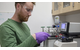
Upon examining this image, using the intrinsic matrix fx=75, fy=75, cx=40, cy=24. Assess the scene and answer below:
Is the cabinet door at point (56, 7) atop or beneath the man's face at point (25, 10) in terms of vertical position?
atop

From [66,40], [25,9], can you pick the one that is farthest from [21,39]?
[66,40]

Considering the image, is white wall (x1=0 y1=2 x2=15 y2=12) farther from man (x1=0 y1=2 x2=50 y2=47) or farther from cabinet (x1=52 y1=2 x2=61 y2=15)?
man (x1=0 y1=2 x2=50 y2=47)

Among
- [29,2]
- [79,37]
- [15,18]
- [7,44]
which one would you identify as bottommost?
[79,37]

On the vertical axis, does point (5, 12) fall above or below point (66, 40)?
above

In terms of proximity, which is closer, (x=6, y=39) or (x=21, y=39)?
(x=6, y=39)

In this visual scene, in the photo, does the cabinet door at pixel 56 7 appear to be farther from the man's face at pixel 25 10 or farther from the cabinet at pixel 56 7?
the man's face at pixel 25 10

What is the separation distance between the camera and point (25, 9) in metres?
0.67

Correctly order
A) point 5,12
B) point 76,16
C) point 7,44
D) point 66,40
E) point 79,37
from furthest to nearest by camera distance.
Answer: point 5,12 → point 76,16 → point 79,37 → point 66,40 → point 7,44

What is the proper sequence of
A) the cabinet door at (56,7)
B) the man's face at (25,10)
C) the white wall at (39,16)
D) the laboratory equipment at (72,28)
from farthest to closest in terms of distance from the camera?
1. the white wall at (39,16)
2. the cabinet door at (56,7)
3. the laboratory equipment at (72,28)
4. the man's face at (25,10)

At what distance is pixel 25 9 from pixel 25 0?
0.08 m

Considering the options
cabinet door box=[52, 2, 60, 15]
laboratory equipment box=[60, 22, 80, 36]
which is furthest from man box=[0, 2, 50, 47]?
cabinet door box=[52, 2, 60, 15]

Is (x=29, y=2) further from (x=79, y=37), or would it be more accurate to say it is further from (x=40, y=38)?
(x=79, y=37)

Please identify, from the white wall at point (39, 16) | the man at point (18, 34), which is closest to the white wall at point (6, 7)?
the white wall at point (39, 16)

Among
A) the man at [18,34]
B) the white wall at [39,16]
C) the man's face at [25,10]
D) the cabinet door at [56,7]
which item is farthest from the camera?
the white wall at [39,16]
